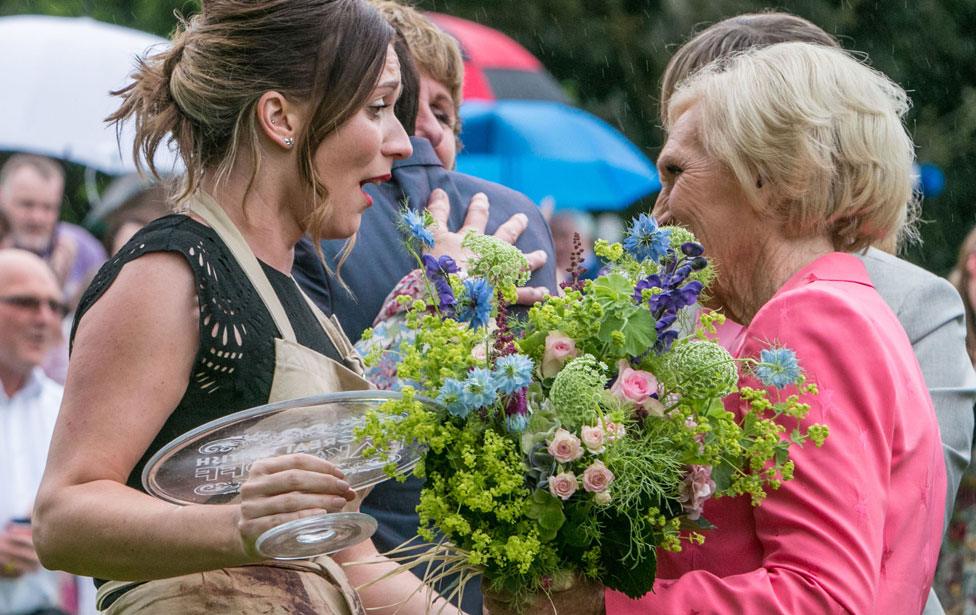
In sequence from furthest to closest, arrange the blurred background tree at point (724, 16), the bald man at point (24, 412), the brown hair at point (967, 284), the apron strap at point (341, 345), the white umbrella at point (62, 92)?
the blurred background tree at point (724, 16), the white umbrella at point (62, 92), the brown hair at point (967, 284), the bald man at point (24, 412), the apron strap at point (341, 345)

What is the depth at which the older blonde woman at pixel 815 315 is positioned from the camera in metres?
2.42

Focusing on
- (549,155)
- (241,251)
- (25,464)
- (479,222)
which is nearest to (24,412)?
(25,464)

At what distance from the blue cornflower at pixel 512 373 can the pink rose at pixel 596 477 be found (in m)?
0.18

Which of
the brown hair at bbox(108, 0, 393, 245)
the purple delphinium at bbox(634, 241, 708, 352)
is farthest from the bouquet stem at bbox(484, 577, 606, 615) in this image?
the brown hair at bbox(108, 0, 393, 245)

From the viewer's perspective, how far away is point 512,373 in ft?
7.16

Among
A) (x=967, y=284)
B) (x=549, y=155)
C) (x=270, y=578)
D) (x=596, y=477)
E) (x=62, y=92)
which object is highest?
(x=596, y=477)

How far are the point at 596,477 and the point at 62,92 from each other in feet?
23.7

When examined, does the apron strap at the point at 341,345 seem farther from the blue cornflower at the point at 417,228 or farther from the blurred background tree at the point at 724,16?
the blurred background tree at the point at 724,16

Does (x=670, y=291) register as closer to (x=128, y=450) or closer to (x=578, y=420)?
(x=578, y=420)

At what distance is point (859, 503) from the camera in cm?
243

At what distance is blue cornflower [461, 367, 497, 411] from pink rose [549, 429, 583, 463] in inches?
5.2

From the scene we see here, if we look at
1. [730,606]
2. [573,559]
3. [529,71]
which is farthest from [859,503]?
[529,71]

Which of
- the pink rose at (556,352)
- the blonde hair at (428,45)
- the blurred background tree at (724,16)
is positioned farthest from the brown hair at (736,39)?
the blurred background tree at (724,16)

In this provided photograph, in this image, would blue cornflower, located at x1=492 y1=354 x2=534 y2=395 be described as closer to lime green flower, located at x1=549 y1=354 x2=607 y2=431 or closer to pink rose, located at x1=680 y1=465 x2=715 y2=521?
lime green flower, located at x1=549 y1=354 x2=607 y2=431
